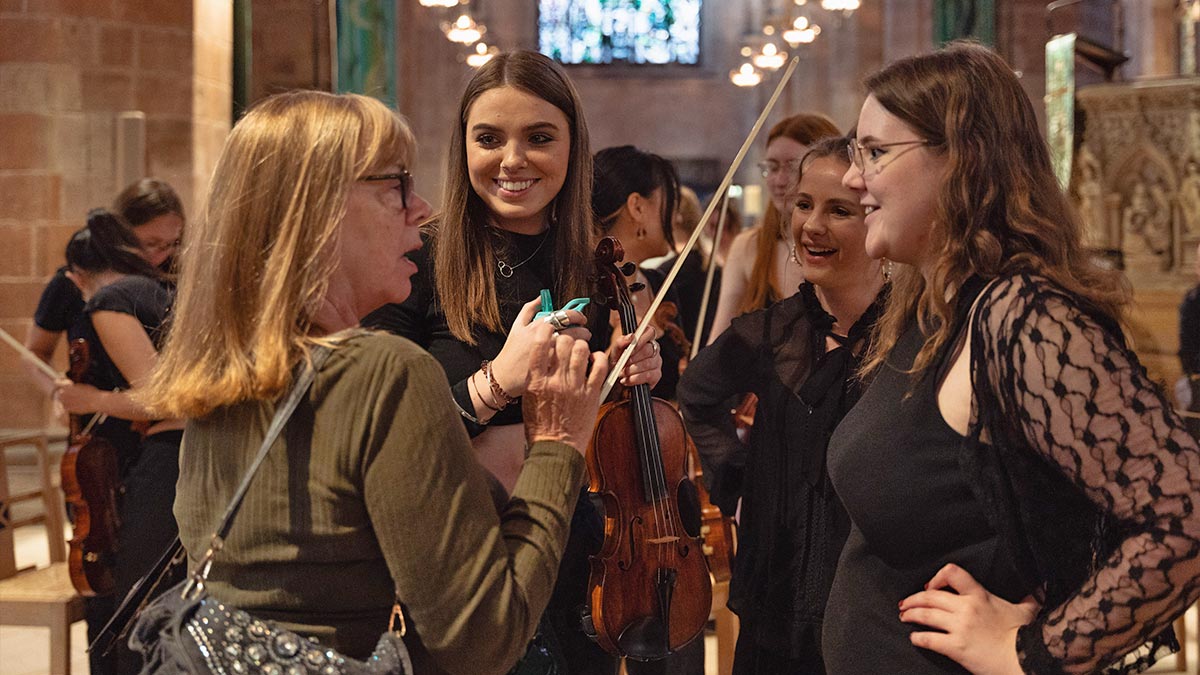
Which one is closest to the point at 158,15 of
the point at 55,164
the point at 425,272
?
the point at 55,164

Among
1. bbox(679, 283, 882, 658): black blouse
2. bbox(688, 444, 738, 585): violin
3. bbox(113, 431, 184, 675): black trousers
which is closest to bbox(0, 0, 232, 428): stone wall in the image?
bbox(113, 431, 184, 675): black trousers

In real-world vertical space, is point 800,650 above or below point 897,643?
below

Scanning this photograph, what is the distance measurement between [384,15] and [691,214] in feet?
23.4

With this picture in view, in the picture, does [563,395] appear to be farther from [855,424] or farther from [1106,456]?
[1106,456]

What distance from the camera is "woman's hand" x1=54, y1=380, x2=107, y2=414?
388 cm

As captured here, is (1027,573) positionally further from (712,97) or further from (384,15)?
(712,97)

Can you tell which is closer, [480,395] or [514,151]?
[480,395]

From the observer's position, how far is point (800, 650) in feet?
7.86

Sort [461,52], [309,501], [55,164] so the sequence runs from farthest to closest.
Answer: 1. [461,52]
2. [55,164]
3. [309,501]

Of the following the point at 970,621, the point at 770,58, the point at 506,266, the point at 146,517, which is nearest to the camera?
the point at 970,621

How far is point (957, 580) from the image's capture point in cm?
163

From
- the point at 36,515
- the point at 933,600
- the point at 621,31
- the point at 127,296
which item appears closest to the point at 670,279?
the point at 933,600

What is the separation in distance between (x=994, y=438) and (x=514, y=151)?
1175 millimetres

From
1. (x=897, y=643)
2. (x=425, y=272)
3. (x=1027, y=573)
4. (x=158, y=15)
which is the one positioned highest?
(x=158, y=15)
